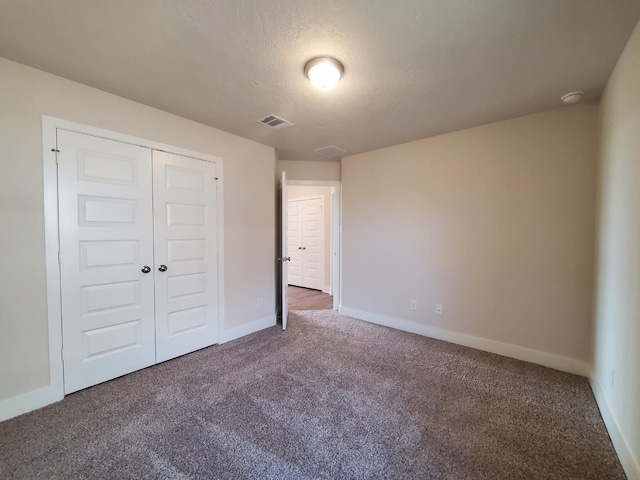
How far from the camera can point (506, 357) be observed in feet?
9.16

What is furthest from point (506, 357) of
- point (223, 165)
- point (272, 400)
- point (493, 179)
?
point (223, 165)

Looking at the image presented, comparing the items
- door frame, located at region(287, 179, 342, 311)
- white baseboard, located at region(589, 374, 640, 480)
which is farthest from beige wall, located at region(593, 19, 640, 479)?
door frame, located at region(287, 179, 342, 311)

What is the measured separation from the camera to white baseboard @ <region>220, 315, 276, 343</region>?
321 cm

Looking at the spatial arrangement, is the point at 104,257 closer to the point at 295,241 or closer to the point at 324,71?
the point at 324,71

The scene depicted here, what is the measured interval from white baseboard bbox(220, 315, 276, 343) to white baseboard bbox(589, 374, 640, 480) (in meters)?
3.26

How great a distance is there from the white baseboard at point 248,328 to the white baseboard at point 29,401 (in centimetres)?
141

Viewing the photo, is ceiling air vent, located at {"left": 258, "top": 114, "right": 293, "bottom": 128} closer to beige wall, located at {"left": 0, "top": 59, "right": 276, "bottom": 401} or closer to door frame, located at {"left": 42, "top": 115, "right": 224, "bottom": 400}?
beige wall, located at {"left": 0, "top": 59, "right": 276, "bottom": 401}

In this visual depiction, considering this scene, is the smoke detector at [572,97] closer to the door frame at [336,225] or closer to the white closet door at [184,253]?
the door frame at [336,225]

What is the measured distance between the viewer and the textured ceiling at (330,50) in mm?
1417

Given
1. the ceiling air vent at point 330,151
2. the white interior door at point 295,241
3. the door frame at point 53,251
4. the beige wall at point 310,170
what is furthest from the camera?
the white interior door at point 295,241

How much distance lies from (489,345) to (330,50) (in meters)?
3.24

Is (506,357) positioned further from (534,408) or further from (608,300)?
(608,300)

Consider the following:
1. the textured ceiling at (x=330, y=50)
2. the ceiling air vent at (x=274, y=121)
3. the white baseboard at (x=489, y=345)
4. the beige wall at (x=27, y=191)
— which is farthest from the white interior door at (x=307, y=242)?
the beige wall at (x=27, y=191)

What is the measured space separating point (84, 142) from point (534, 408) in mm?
4105
